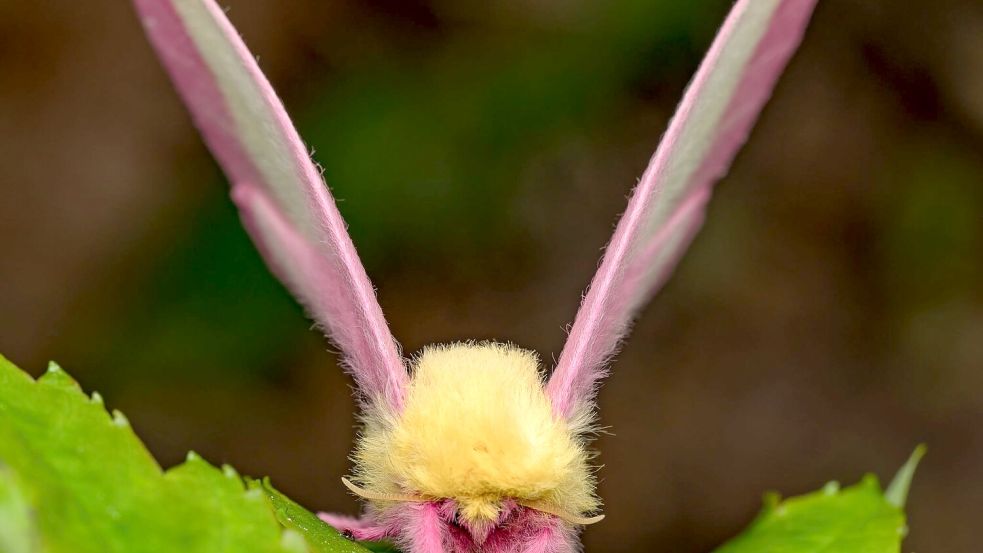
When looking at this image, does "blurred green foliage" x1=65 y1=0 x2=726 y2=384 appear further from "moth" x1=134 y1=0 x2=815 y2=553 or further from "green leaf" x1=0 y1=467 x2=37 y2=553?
"green leaf" x1=0 y1=467 x2=37 y2=553

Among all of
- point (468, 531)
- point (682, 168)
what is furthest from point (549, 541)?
point (682, 168)

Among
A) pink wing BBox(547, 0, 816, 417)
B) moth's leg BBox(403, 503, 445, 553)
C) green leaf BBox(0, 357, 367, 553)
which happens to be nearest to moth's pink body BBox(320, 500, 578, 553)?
moth's leg BBox(403, 503, 445, 553)

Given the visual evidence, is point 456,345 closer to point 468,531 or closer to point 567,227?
point 468,531

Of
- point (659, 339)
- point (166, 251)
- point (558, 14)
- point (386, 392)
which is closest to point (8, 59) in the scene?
point (166, 251)

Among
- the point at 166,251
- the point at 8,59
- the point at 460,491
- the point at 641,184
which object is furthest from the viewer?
the point at 8,59

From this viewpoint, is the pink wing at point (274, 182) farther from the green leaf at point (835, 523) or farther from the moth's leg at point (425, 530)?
the green leaf at point (835, 523)

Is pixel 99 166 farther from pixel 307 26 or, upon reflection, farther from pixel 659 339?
pixel 659 339

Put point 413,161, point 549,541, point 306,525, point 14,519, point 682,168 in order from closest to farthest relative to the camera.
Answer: point 14,519
point 306,525
point 549,541
point 682,168
point 413,161
